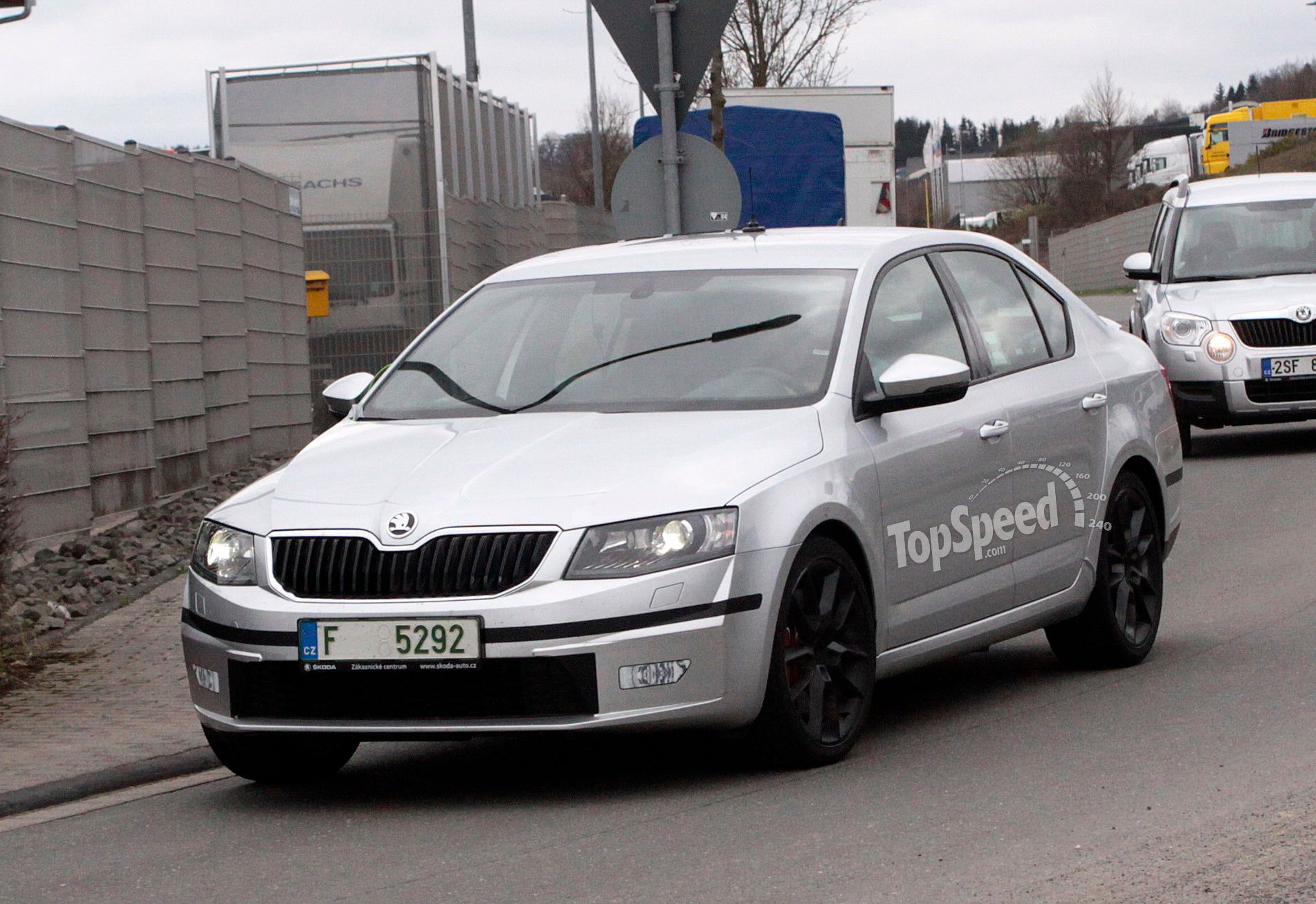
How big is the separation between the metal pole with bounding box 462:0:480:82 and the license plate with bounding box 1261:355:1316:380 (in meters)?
19.1

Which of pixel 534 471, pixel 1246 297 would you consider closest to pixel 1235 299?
pixel 1246 297

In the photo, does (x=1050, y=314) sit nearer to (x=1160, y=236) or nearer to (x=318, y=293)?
(x=1160, y=236)

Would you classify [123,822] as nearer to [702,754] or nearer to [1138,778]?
[702,754]

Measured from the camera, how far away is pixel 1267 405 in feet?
51.1

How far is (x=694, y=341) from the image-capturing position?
6770mm

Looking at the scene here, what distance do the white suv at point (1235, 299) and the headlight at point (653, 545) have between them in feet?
32.8

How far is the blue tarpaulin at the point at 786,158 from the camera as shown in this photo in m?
24.8

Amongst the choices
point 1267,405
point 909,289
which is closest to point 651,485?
point 909,289

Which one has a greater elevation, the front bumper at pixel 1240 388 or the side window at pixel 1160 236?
the side window at pixel 1160 236

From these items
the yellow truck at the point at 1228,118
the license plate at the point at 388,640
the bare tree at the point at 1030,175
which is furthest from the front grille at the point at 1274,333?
the bare tree at the point at 1030,175

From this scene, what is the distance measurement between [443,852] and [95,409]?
350 inches

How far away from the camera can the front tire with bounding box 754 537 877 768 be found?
5852mm

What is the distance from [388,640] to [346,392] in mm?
1830
